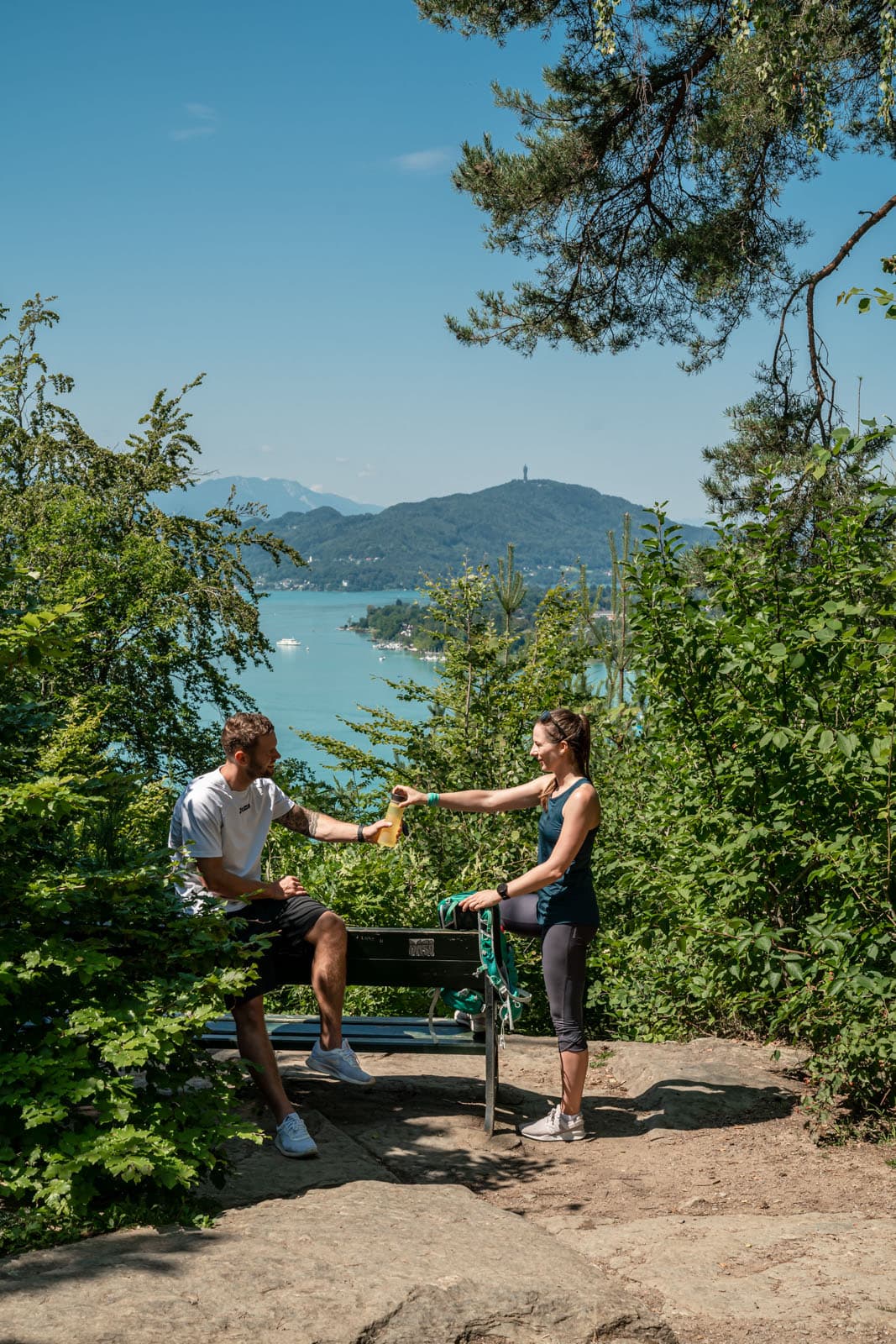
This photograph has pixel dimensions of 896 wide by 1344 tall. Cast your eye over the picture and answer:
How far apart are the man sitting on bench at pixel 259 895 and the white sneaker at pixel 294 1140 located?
21mm

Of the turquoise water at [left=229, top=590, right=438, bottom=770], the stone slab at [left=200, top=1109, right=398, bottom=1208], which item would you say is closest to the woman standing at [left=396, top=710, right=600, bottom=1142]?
the stone slab at [left=200, top=1109, right=398, bottom=1208]

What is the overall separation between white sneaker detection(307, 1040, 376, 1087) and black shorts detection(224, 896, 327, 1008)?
0.94ft

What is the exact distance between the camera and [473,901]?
471cm

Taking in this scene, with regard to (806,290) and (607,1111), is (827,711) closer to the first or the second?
(607,1111)

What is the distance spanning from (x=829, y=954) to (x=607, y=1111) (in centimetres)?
126

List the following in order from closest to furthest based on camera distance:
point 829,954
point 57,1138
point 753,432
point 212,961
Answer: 1. point 57,1138
2. point 212,961
3. point 829,954
4. point 753,432

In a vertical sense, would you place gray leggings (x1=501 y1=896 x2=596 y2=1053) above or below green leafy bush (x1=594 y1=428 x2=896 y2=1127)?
below

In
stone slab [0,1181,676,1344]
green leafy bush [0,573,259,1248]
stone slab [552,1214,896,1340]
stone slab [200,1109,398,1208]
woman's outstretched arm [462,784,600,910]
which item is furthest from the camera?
woman's outstretched arm [462,784,600,910]

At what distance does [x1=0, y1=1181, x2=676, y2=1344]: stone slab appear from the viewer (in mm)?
2711

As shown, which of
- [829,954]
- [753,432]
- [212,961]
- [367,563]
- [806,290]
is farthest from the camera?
[367,563]

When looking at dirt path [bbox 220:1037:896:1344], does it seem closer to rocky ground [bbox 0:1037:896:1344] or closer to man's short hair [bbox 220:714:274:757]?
rocky ground [bbox 0:1037:896:1344]

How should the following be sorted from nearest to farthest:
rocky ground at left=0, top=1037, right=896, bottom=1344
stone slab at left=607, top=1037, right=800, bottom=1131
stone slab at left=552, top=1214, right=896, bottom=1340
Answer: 1. rocky ground at left=0, top=1037, right=896, bottom=1344
2. stone slab at left=552, top=1214, right=896, bottom=1340
3. stone slab at left=607, top=1037, right=800, bottom=1131

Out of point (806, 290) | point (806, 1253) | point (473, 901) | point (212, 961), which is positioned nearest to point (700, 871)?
point (473, 901)

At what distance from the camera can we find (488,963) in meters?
4.67
